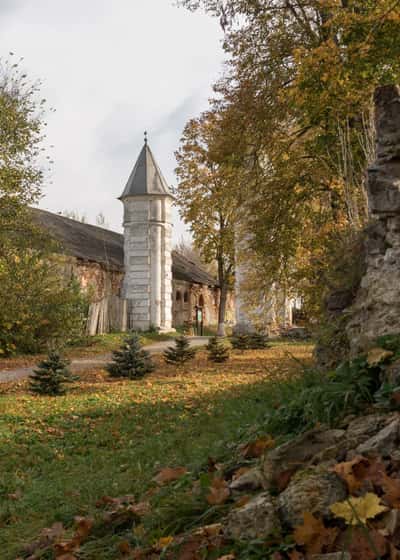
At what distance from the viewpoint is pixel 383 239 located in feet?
16.9

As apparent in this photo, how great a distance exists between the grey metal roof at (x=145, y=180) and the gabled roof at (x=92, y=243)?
293 cm

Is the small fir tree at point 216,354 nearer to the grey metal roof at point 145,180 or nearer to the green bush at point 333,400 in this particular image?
the green bush at point 333,400

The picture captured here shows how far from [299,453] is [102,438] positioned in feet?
13.1

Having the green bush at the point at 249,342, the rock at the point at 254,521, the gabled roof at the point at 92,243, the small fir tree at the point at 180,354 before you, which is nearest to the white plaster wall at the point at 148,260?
the gabled roof at the point at 92,243

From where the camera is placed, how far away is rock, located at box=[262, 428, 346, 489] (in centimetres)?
281

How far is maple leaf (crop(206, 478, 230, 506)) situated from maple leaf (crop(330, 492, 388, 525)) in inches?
31.2

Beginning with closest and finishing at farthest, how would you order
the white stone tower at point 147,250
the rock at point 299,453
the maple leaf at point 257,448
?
the rock at point 299,453 → the maple leaf at point 257,448 → the white stone tower at point 147,250

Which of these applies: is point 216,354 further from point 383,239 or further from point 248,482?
point 248,482

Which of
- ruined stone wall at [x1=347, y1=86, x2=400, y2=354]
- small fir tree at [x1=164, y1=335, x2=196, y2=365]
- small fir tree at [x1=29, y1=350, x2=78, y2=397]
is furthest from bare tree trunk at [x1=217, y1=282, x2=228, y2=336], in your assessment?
ruined stone wall at [x1=347, y1=86, x2=400, y2=354]

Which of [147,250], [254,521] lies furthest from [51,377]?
[147,250]

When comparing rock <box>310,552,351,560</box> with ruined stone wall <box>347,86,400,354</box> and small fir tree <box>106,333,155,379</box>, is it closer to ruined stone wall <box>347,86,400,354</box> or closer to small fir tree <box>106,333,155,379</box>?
ruined stone wall <box>347,86,400,354</box>

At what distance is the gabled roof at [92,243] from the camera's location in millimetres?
25734

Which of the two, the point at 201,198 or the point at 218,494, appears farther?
the point at 201,198

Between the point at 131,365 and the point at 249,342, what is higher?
the point at 249,342
